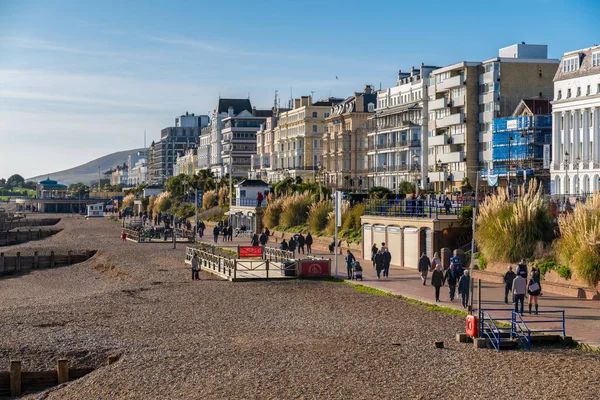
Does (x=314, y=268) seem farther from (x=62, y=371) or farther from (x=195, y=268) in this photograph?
(x=62, y=371)

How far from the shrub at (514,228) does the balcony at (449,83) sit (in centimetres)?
4758

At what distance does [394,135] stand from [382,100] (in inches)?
282

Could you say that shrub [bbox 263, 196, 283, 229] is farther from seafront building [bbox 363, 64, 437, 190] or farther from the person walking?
the person walking

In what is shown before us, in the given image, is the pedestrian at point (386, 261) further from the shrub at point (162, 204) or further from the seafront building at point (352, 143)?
the shrub at point (162, 204)

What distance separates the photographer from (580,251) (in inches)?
1093

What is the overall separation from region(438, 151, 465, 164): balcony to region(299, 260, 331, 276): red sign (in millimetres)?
46649

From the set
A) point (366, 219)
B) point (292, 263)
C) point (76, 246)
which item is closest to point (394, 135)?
point (76, 246)

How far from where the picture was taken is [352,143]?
325ft

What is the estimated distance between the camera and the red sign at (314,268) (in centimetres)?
3659

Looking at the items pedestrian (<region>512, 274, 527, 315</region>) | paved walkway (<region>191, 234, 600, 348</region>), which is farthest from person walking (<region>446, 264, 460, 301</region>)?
pedestrian (<region>512, 274, 527, 315</region>)

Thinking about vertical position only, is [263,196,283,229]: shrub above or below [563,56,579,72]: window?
below

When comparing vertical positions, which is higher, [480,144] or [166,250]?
[480,144]

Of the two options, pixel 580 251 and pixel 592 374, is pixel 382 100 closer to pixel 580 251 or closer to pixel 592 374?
pixel 580 251

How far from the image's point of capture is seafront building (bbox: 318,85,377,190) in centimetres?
9844
